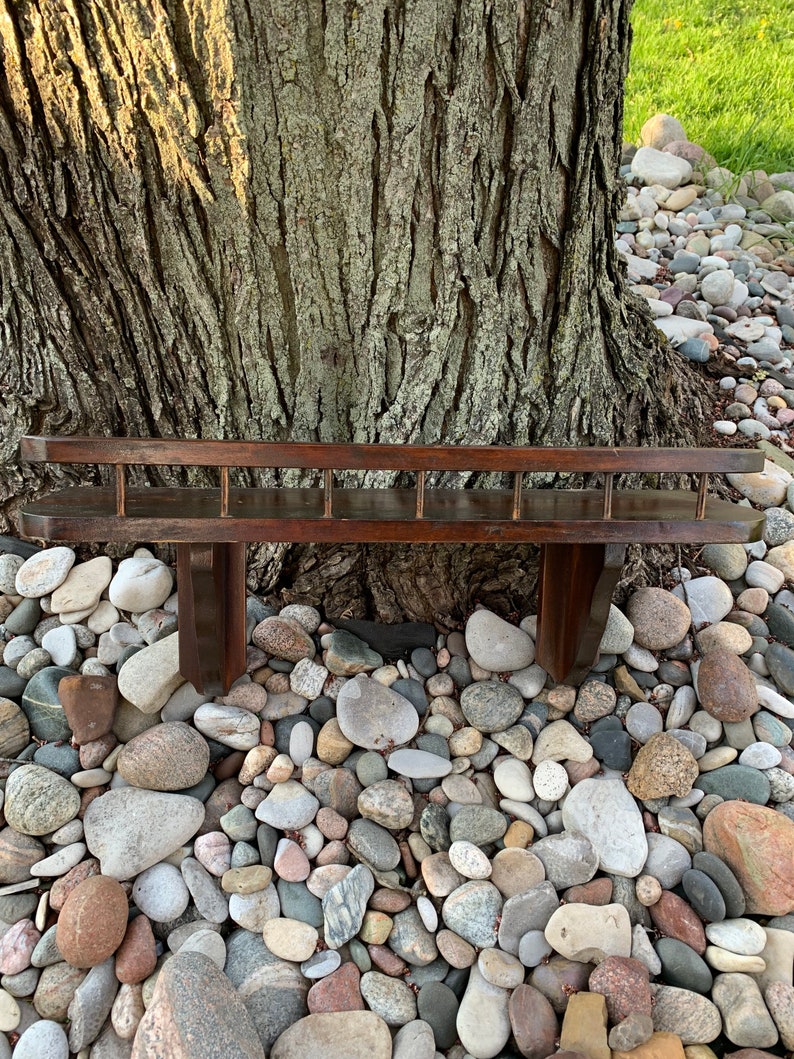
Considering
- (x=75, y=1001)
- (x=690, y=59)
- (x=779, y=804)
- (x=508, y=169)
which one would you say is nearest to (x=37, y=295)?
(x=508, y=169)

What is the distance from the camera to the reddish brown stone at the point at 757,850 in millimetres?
1592

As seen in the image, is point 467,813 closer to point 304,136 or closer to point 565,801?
point 565,801

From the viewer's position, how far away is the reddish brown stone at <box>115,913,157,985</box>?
1.53 meters

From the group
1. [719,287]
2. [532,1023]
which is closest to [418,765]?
[532,1023]

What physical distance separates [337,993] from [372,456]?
1024 mm

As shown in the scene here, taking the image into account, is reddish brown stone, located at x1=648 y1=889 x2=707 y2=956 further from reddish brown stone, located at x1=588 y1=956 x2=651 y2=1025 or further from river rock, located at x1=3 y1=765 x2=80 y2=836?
river rock, located at x1=3 y1=765 x2=80 y2=836

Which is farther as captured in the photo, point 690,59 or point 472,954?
point 690,59

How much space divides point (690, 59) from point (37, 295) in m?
4.39

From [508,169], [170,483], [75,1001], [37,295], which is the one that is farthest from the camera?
[170,483]

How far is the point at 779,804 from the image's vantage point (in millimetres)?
1745

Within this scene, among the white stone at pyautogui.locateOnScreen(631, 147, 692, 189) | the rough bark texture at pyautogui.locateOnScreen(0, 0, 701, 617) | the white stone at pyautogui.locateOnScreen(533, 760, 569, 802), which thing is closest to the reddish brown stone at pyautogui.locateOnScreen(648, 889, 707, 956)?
the white stone at pyautogui.locateOnScreen(533, 760, 569, 802)

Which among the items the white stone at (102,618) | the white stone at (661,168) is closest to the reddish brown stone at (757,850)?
the white stone at (102,618)

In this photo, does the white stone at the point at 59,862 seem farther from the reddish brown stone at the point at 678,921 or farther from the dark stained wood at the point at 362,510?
the reddish brown stone at the point at 678,921

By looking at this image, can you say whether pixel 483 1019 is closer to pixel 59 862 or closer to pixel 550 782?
pixel 550 782
